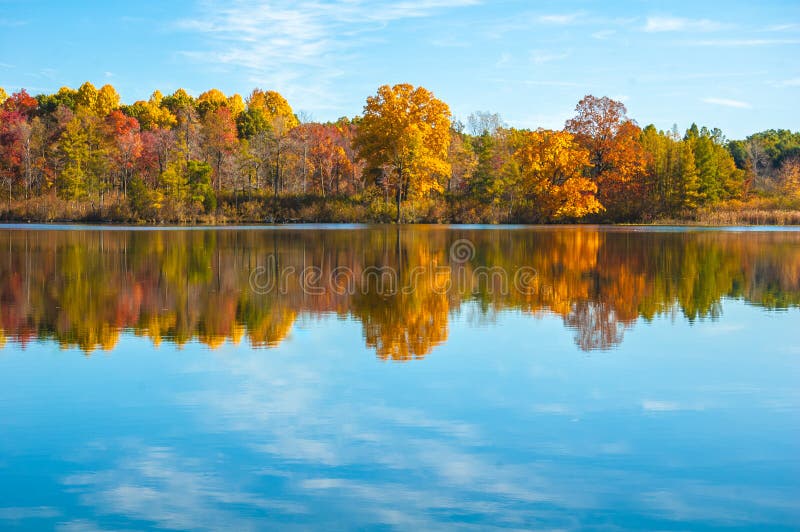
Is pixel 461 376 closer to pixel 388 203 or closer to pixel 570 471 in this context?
pixel 570 471

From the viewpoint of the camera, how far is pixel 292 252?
32875 mm

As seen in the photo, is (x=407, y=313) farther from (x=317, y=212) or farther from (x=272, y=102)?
(x=272, y=102)

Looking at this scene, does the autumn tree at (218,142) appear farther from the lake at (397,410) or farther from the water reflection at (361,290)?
the lake at (397,410)

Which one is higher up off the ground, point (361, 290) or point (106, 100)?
point (106, 100)

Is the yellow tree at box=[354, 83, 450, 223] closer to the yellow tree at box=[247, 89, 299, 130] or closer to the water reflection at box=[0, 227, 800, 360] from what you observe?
the water reflection at box=[0, 227, 800, 360]

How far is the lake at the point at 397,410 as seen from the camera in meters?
6.07

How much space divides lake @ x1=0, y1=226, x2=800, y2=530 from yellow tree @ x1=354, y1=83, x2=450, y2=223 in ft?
180

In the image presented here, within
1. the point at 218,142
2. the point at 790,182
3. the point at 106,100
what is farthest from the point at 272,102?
the point at 790,182

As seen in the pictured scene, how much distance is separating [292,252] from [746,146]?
106m

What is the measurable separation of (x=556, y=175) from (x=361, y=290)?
6261 cm

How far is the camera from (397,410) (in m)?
8.43

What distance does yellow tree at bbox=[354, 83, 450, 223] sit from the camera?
72.2 metres

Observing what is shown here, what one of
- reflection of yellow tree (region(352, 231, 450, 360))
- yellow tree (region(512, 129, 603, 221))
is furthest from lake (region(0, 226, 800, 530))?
yellow tree (region(512, 129, 603, 221))

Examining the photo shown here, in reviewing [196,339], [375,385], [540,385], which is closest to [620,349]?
[540,385]
